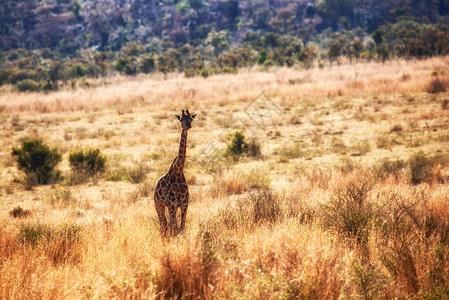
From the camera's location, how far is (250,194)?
691cm

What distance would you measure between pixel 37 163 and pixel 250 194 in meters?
8.42

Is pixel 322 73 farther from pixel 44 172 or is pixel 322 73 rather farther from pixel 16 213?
pixel 16 213

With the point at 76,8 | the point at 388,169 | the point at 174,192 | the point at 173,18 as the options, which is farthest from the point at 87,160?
the point at 76,8

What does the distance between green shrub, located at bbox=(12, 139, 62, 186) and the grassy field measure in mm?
407

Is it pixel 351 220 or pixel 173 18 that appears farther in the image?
pixel 173 18

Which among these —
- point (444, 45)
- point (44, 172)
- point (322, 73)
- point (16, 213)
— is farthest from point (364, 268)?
point (444, 45)

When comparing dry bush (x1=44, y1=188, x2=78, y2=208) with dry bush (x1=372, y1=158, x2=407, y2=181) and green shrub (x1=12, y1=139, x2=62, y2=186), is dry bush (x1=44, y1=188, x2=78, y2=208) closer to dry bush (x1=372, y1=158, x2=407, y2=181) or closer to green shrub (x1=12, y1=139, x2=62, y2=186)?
green shrub (x1=12, y1=139, x2=62, y2=186)

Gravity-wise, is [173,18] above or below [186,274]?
above

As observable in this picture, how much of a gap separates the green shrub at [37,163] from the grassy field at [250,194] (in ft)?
1.33

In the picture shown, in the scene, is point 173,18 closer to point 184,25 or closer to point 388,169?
point 184,25

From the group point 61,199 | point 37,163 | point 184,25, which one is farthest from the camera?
point 184,25

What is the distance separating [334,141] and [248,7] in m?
88.1

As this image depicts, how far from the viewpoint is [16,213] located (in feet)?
27.2

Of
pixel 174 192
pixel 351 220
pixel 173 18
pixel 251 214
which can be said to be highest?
pixel 173 18
